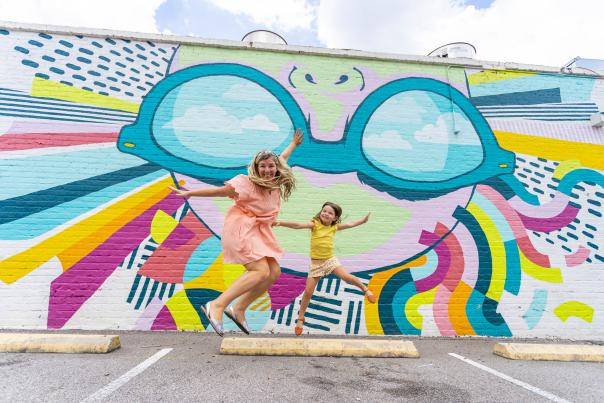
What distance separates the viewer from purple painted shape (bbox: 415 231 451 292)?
19.3 feet

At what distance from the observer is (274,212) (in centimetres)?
391

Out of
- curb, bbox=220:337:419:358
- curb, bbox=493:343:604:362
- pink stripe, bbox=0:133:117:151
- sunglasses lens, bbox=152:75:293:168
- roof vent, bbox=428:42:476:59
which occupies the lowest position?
curb, bbox=220:337:419:358

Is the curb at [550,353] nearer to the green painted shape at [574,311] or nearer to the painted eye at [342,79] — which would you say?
the green painted shape at [574,311]

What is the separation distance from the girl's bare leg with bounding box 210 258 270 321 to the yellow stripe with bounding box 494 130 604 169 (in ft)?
16.2

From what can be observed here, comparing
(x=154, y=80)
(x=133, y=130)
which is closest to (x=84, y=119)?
(x=133, y=130)

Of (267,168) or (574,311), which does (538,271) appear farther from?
(267,168)

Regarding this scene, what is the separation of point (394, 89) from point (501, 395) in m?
4.92

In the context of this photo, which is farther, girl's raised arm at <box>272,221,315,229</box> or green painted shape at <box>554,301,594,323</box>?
green painted shape at <box>554,301,594,323</box>

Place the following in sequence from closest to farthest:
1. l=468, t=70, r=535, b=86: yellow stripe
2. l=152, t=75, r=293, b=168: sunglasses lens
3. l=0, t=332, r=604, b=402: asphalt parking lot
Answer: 1. l=0, t=332, r=604, b=402: asphalt parking lot
2. l=152, t=75, r=293, b=168: sunglasses lens
3. l=468, t=70, r=535, b=86: yellow stripe

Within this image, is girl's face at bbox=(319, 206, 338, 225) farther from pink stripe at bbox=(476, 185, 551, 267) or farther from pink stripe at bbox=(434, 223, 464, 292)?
pink stripe at bbox=(476, 185, 551, 267)

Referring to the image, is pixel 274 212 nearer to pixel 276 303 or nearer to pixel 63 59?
pixel 276 303

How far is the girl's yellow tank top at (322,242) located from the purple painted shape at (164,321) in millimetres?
2369

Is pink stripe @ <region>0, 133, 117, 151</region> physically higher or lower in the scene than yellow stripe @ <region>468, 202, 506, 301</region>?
higher

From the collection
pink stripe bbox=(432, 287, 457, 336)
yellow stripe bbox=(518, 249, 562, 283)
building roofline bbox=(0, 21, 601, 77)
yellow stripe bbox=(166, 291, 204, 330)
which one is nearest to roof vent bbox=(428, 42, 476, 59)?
building roofline bbox=(0, 21, 601, 77)
